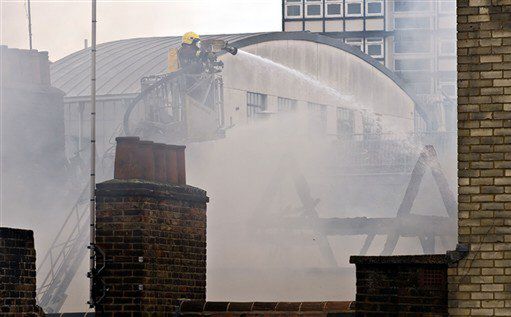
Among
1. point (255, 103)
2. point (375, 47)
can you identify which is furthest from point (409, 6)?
point (255, 103)

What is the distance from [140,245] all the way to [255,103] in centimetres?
4619

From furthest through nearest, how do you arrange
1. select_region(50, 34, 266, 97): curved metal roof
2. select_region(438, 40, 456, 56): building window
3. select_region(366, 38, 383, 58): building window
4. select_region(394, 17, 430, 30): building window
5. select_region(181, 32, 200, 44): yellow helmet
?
select_region(366, 38, 383, 58): building window, select_region(394, 17, 430, 30): building window, select_region(438, 40, 456, 56): building window, select_region(50, 34, 266, 97): curved metal roof, select_region(181, 32, 200, 44): yellow helmet

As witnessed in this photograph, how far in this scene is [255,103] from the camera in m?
60.9

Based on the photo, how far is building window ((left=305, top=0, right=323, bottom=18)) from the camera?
112 m

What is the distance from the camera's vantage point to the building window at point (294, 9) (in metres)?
112

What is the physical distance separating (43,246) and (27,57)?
6661 millimetres

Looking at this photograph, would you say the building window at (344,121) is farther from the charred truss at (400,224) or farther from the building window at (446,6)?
the building window at (446,6)

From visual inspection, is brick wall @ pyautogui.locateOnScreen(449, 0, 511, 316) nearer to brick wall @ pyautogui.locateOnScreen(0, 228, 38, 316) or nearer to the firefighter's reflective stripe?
brick wall @ pyautogui.locateOnScreen(0, 228, 38, 316)

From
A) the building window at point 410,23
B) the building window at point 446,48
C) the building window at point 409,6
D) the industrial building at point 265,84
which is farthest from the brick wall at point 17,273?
the building window at point 410,23

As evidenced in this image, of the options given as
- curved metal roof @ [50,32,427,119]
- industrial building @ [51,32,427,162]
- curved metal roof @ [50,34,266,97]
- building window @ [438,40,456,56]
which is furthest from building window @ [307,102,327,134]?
building window @ [438,40,456,56]

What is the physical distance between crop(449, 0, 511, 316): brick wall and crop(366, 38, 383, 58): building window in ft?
326

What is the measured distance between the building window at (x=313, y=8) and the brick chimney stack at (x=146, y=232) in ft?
320

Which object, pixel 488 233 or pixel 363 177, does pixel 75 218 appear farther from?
pixel 488 233

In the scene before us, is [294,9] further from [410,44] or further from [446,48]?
[446,48]
